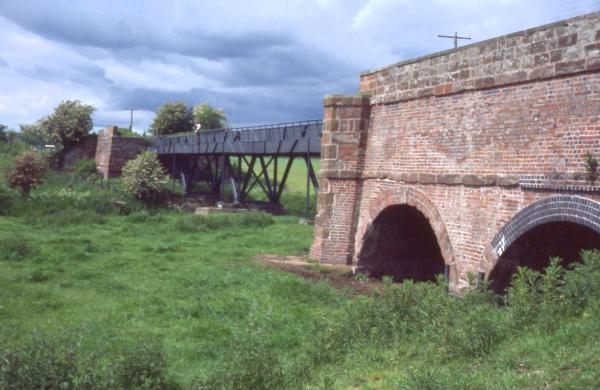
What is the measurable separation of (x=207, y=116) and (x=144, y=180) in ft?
71.0

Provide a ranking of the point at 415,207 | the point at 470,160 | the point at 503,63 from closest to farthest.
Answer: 1. the point at 503,63
2. the point at 470,160
3. the point at 415,207

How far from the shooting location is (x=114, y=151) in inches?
1544

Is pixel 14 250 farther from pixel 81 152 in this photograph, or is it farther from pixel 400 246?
pixel 81 152

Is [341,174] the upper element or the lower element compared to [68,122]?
lower

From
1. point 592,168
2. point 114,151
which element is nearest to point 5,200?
point 114,151

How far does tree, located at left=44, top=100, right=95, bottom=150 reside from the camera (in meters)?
40.7

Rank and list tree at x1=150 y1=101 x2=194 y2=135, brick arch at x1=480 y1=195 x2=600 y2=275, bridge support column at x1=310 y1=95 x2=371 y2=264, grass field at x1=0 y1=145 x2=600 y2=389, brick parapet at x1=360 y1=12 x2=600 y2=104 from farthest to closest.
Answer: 1. tree at x1=150 y1=101 x2=194 y2=135
2. bridge support column at x1=310 y1=95 x2=371 y2=264
3. brick parapet at x1=360 y1=12 x2=600 y2=104
4. brick arch at x1=480 y1=195 x2=600 y2=275
5. grass field at x1=0 y1=145 x2=600 y2=389

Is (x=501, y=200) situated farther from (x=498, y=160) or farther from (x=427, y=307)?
(x=427, y=307)

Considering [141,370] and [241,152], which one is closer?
[141,370]

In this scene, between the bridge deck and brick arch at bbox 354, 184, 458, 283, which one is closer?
brick arch at bbox 354, 184, 458, 283

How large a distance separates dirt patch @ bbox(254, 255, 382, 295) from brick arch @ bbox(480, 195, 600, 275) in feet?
10.5

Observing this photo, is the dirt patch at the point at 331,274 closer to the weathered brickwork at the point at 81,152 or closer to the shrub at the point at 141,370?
the shrub at the point at 141,370

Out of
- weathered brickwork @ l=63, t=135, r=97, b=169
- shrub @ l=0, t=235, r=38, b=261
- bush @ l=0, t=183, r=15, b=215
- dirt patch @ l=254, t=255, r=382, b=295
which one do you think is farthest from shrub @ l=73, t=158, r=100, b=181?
dirt patch @ l=254, t=255, r=382, b=295

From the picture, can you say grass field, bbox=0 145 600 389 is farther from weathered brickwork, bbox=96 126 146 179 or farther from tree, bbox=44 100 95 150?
tree, bbox=44 100 95 150
